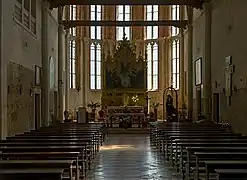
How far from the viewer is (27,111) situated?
2183 cm

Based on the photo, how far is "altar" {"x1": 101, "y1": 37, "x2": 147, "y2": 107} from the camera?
38.0 meters

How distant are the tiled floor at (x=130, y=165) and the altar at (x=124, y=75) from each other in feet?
56.6

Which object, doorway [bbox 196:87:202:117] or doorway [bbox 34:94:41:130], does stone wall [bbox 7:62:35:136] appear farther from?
doorway [bbox 196:87:202:117]

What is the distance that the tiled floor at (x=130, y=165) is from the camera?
12242mm

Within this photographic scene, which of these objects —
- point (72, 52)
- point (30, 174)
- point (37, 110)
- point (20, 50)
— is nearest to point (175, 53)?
point (72, 52)

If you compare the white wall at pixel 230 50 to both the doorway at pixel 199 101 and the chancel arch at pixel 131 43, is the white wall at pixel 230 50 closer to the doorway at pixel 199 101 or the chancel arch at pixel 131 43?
the doorway at pixel 199 101

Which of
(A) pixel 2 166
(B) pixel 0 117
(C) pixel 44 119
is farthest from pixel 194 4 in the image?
(A) pixel 2 166

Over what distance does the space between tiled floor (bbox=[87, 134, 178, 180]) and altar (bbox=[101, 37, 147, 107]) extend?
17262 mm

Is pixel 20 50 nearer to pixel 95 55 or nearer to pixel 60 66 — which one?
pixel 60 66

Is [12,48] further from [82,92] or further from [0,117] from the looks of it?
[82,92]

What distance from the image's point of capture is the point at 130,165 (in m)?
14.5

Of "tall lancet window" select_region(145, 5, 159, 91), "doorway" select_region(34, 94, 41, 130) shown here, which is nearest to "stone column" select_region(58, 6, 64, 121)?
"doorway" select_region(34, 94, 41, 130)

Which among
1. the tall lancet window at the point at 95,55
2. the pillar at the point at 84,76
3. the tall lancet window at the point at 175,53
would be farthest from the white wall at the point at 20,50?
the tall lancet window at the point at 95,55

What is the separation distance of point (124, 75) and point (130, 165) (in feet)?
78.4
